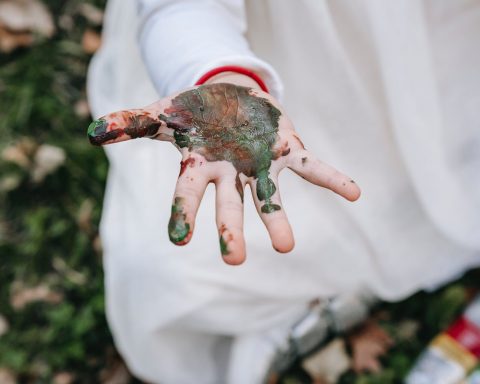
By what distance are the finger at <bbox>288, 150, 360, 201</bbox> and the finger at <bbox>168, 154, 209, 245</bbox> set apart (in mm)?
153

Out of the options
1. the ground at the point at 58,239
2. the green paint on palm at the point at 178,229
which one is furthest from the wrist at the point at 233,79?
the ground at the point at 58,239

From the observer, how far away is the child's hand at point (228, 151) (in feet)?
2.56

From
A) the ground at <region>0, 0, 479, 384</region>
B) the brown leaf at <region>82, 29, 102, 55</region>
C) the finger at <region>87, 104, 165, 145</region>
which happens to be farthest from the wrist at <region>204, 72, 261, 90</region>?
the brown leaf at <region>82, 29, 102, 55</region>

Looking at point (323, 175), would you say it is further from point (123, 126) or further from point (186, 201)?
point (123, 126)

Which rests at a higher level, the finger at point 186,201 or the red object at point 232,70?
the red object at point 232,70

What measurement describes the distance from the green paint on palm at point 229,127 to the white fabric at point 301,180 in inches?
3.3

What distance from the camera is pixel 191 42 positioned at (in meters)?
0.98

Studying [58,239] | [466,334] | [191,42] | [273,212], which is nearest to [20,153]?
[58,239]

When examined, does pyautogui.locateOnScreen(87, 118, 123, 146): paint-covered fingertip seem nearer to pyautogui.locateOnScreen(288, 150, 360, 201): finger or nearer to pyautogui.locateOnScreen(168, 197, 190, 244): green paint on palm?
pyautogui.locateOnScreen(168, 197, 190, 244): green paint on palm

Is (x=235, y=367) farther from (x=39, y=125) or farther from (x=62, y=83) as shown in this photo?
(x=62, y=83)

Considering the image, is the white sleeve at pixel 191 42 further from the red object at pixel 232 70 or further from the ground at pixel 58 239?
the ground at pixel 58 239

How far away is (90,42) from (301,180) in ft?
4.60

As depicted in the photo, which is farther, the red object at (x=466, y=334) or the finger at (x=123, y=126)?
the red object at (x=466, y=334)

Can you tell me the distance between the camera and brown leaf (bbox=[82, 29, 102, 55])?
219 cm
